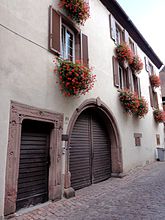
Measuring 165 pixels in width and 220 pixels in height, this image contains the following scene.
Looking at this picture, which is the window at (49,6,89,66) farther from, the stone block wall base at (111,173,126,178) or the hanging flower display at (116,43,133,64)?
the stone block wall base at (111,173,126,178)

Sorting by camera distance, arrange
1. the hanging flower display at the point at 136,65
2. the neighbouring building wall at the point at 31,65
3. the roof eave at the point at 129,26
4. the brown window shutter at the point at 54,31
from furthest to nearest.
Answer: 1. the hanging flower display at the point at 136,65
2. the roof eave at the point at 129,26
3. the brown window shutter at the point at 54,31
4. the neighbouring building wall at the point at 31,65

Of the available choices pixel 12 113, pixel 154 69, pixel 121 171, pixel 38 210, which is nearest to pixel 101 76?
pixel 121 171

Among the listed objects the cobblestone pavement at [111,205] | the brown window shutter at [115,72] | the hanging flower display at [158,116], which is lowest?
the cobblestone pavement at [111,205]

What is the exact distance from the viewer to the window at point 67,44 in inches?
258

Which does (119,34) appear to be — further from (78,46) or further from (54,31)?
(54,31)

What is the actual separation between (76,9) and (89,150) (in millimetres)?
5015

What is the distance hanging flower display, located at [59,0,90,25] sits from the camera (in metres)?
6.36

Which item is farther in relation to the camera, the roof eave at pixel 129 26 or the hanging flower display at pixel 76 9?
the roof eave at pixel 129 26

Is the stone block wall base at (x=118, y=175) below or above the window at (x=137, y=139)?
below

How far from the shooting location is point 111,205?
15.4 feet

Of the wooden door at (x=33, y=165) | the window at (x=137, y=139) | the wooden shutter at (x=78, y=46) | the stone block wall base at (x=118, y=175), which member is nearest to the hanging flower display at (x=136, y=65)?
the window at (x=137, y=139)

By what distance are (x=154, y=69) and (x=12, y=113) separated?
14868mm

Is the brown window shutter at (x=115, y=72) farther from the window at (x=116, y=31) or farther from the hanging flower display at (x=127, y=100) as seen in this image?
the window at (x=116, y=31)

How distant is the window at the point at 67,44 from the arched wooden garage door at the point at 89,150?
2.17m
